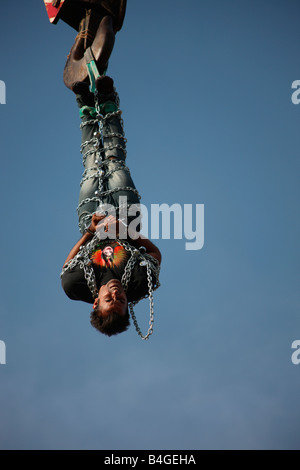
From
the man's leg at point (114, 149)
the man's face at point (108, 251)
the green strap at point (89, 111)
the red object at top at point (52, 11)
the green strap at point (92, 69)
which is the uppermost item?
the red object at top at point (52, 11)

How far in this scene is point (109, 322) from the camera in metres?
7.65

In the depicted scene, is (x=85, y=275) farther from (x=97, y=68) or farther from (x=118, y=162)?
(x=97, y=68)

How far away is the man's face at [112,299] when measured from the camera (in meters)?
7.66

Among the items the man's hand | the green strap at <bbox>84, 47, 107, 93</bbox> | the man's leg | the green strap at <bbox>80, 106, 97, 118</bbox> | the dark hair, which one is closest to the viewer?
the dark hair

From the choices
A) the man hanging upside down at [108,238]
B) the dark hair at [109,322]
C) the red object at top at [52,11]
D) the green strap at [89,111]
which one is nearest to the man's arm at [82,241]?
the man hanging upside down at [108,238]

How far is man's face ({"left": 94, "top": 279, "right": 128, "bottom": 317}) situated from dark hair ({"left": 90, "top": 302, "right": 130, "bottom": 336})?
0.06 meters

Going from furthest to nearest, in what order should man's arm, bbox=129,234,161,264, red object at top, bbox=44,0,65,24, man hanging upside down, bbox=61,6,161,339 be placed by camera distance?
red object at top, bbox=44,0,65,24, man's arm, bbox=129,234,161,264, man hanging upside down, bbox=61,6,161,339

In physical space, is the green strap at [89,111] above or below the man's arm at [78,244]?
above

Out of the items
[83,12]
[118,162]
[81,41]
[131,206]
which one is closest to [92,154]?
[118,162]

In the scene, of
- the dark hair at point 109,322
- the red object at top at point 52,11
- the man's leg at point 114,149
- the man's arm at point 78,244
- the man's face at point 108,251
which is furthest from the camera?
the red object at top at point 52,11

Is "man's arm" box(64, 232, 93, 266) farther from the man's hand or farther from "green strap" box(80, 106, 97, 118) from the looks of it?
"green strap" box(80, 106, 97, 118)

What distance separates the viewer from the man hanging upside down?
308 inches

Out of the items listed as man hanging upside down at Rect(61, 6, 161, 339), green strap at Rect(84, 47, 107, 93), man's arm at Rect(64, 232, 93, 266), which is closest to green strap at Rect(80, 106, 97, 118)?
man hanging upside down at Rect(61, 6, 161, 339)

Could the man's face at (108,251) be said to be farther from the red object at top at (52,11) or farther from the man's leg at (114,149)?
the red object at top at (52,11)
